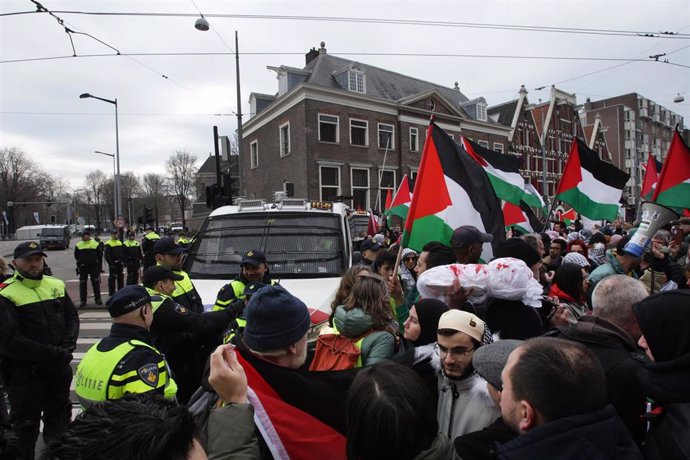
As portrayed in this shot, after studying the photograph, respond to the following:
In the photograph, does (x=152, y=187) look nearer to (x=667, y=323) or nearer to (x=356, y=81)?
(x=356, y=81)

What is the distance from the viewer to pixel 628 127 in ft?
202

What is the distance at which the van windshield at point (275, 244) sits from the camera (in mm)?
5207

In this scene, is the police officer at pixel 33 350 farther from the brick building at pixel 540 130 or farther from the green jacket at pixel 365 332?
the brick building at pixel 540 130

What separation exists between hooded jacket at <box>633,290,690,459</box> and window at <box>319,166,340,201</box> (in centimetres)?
2696

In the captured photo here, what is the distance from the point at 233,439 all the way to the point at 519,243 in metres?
2.74

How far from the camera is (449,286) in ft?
8.59

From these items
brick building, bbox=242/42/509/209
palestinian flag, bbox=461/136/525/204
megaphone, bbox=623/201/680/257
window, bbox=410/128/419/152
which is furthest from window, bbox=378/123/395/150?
megaphone, bbox=623/201/680/257

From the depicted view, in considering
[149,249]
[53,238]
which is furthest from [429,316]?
[53,238]

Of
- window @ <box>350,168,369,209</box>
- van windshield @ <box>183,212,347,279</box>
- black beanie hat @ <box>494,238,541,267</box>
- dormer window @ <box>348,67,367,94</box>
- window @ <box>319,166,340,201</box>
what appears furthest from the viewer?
window @ <box>350,168,369,209</box>

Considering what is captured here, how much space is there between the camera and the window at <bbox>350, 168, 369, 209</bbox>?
29.7m

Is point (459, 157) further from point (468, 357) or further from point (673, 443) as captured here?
point (673, 443)

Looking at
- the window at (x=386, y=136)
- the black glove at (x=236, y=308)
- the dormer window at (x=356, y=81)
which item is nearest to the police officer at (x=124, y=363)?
the black glove at (x=236, y=308)

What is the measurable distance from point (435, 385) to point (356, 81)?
97.4 feet

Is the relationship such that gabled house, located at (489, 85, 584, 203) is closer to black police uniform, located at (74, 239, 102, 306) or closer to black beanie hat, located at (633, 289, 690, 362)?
black police uniform, located at (74, 239, 102, 306)
